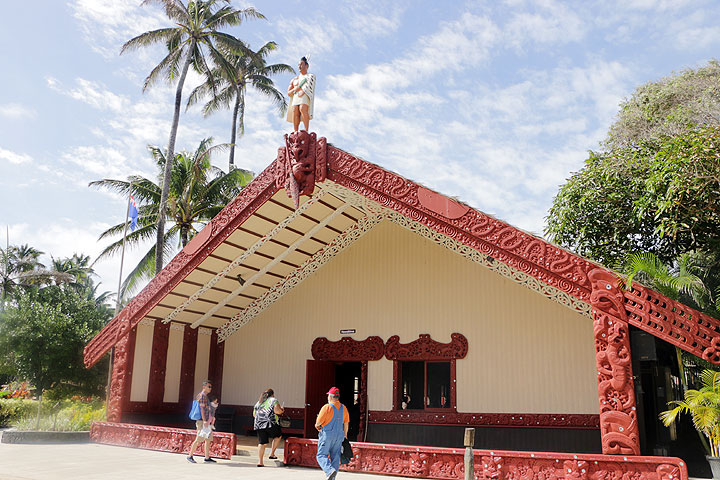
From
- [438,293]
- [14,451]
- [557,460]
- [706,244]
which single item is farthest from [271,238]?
[706,244]

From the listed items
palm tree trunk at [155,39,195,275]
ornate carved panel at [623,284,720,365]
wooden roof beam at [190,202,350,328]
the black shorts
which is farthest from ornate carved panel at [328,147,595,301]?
palm tree trunk at [155,39,195,275]

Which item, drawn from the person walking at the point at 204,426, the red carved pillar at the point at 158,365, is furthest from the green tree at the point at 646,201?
the red carved pillar at the point at 158,365

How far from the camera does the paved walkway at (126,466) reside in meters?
7.45

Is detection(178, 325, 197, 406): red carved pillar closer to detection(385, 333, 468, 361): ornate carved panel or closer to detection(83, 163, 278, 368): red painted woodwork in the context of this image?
detection(83, 163, 278, 368): red painted woodwork

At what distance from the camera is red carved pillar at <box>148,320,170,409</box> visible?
1195cm

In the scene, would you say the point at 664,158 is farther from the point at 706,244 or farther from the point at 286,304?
the point at 286,304

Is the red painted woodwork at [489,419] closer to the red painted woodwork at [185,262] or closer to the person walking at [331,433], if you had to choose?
the person walking at [331,433]

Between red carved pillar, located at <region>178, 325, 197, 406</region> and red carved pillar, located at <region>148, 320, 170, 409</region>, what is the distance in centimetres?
53

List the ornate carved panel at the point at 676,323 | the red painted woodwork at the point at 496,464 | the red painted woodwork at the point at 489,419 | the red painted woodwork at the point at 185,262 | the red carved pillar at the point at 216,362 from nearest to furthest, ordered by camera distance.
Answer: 1. the red painted woodwork at the point at 496,464
2. the ornate carved panel at the point at 676,323
3. the red painted woodwork at the point at 489,419
4. the red painted woodwork at the point at 185,262
5. the red carved pillar at the point at 216,362

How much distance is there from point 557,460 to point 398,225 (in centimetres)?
619

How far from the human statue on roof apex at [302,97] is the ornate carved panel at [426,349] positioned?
4.73m

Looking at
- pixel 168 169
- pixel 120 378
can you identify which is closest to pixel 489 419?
pixel 120 378

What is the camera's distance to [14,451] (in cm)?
968

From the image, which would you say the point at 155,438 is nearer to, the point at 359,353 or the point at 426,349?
the point at 359,353
